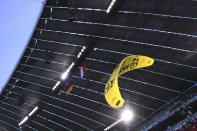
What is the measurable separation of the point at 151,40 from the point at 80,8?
5.24 metres

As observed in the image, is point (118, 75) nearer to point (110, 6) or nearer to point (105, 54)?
point (110, 6)

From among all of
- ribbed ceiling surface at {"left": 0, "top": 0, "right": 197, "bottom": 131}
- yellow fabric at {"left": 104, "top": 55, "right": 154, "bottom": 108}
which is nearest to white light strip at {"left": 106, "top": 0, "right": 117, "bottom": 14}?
ribbed ceiling surface at {"left": 0, "top": 0, "right": 197, "bottom": 131}

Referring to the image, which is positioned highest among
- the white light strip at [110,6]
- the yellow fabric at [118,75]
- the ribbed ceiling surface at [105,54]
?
the white light strip at [110,6]

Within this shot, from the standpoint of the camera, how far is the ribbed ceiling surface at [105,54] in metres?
12.1

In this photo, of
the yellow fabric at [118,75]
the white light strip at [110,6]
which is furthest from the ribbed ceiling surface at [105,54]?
the yellow fabric at [118,75]

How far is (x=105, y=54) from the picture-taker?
15188 millimetres

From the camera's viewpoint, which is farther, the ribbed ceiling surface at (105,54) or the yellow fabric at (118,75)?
the ribbed ceiling surface at (105,54)

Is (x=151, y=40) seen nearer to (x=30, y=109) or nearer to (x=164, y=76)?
(x=164, y=76)

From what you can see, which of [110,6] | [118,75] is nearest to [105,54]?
[110,6]

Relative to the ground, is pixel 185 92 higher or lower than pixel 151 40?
lower

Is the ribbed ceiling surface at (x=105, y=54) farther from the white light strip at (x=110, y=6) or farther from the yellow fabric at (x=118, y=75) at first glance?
the yellow fabric at (x=118, y=75)

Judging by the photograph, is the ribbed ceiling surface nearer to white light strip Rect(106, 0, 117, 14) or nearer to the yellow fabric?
white light strip Rect(106, 0, 117, 14)

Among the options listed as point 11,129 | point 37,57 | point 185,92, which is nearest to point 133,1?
point 185,92

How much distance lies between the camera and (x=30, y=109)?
76.8ft
